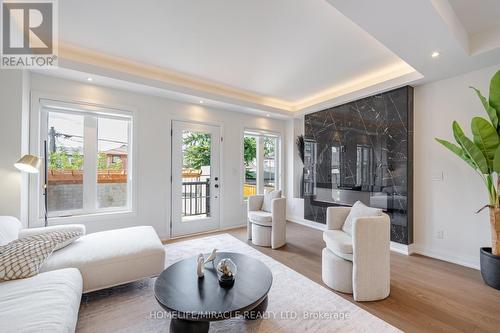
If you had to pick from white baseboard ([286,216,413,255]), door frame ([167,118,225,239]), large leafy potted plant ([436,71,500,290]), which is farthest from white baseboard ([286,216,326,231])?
large leafy potted plant ([436,71,500,290])

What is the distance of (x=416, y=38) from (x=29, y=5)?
388 centimetres

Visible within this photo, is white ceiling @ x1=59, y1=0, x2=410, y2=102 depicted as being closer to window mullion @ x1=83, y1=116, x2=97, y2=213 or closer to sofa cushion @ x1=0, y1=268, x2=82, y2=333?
window mullion @ x1=83, y1=116, x2=97, y2=213

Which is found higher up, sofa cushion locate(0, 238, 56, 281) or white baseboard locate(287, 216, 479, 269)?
sofa cushion locate(0, 238, 56, 281)

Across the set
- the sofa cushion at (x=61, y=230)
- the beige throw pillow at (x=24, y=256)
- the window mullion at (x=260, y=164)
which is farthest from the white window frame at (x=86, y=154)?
the window mullion at (x=260, y=164)

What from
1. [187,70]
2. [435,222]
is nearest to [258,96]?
[187,70]

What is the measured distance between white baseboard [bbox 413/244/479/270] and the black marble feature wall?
0.20m

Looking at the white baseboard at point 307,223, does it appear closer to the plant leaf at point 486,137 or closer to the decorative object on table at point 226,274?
the plant leaf at point 486,137

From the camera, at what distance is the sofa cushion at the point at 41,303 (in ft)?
3.90

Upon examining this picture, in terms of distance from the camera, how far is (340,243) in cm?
233

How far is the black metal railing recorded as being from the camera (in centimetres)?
433

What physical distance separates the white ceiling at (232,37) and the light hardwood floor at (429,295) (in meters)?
2.84

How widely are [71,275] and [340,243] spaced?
248 cm

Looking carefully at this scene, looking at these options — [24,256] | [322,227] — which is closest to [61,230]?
[24,256]

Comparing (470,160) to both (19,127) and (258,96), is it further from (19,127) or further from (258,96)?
(19,127)
